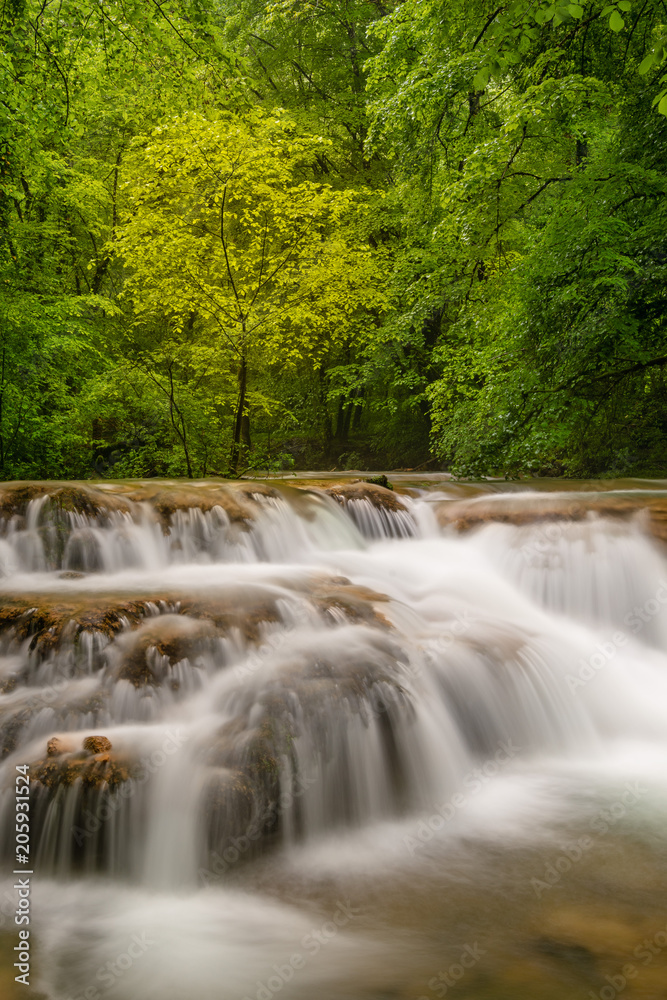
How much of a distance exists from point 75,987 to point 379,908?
1290mm

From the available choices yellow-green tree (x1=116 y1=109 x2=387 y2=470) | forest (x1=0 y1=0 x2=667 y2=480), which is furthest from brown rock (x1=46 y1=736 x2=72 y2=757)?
yellow-green tree (x1=116 y1=109 x2=387 y2=470)

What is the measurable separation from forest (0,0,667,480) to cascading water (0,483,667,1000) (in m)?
3.94

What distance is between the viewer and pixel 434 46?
9.88 meters

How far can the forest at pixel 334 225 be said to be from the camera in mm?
8508

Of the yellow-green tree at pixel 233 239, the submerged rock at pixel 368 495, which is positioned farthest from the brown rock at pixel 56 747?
the yellow-green tree at pixel 233 239

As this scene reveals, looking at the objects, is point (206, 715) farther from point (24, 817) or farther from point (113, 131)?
point (113, 131)


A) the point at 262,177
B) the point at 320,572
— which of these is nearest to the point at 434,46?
the point at 262,177

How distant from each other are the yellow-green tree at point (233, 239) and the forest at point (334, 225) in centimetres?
7

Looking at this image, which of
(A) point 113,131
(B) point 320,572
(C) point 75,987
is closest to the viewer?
(C) point 75,987

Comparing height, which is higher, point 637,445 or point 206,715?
point 637,445

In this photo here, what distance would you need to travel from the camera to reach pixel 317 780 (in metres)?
3.77

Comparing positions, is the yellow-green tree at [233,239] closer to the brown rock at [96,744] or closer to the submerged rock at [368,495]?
the submerged rock at [368,495]

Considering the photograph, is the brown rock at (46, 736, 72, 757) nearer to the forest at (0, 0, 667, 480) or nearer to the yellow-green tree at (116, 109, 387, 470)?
the forest at (0, 0, 667, 480)

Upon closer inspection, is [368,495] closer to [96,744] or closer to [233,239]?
[96,744]
